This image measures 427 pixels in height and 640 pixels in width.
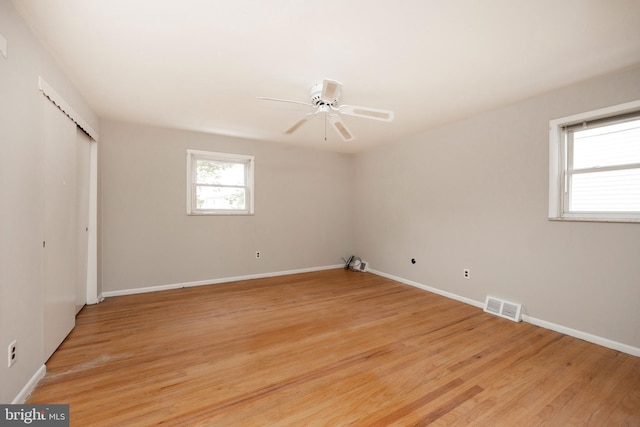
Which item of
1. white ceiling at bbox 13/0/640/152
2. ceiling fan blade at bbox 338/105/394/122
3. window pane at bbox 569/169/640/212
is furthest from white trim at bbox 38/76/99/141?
window pane at bbox 569/169/640/212

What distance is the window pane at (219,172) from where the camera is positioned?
166 inches

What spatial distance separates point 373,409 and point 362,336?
94 cm

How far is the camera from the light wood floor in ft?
5.00

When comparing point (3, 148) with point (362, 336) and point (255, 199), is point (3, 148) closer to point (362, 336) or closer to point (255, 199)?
point (362, 336)

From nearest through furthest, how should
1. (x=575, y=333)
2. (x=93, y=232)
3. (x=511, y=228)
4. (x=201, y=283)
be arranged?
(x=575, y=333) < (x=511, y=228) < (x=93, y=232) < (x=201, y=283)

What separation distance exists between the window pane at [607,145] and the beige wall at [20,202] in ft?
14.9

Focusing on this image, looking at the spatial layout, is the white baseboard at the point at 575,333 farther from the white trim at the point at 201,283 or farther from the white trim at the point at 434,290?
the white trim at the point at 201,283

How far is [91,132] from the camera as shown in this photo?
3.01 meters

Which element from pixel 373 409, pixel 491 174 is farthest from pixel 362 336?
pixel 491 174

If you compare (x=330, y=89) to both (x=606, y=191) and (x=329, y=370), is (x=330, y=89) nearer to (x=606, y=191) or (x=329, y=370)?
(x=329, y=370)

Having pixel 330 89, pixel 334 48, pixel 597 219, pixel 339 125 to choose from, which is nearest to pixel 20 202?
pixel 330 89

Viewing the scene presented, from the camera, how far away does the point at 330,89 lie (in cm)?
206

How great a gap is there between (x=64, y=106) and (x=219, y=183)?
2.23m

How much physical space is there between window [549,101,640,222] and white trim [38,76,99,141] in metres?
4.49
